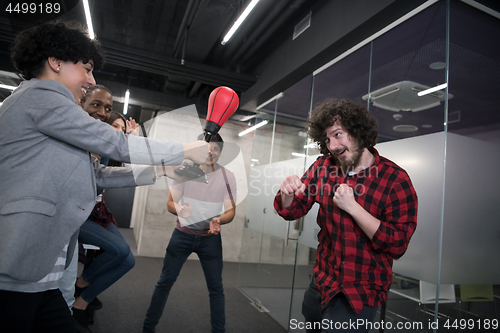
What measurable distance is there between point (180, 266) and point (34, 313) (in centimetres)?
153

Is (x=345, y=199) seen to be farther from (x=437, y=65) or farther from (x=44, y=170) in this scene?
(x=437, y=65)

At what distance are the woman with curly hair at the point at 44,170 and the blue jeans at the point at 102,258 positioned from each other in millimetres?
1050

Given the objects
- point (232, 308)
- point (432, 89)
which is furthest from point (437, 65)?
point (232, 308)

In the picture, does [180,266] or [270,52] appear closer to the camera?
[180,266]

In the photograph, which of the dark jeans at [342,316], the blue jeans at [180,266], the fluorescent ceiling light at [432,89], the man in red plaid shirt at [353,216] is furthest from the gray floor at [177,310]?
the fluorescent ceiling light at [432,89]

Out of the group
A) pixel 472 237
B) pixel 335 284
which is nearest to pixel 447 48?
pixel 472 237

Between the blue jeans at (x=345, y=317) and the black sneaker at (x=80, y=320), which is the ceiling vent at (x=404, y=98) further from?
the black sneaker at (x=80, y=320)

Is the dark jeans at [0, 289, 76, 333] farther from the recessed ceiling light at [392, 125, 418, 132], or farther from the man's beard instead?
the recessed ceiling light at [392, 125, 418, 132]

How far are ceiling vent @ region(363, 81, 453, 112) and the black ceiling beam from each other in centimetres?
301

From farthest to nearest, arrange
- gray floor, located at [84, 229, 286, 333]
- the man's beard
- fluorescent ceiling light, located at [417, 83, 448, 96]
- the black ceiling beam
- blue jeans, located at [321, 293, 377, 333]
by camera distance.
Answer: the black ceiling beam
gray floor, located at [84, 229, 286, 333]
fluorescent ceiling light, located at [417, 83, 448, 96]
the man's beard
blue jeans, located at [321, 293, 377, 333]

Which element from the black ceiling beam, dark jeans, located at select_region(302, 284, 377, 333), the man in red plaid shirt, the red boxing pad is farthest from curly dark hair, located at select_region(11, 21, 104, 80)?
the black ceiling beam

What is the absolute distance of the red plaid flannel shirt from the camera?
1.33m

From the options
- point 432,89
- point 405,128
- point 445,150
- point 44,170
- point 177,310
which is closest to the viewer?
point 44,170

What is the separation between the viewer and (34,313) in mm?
954
